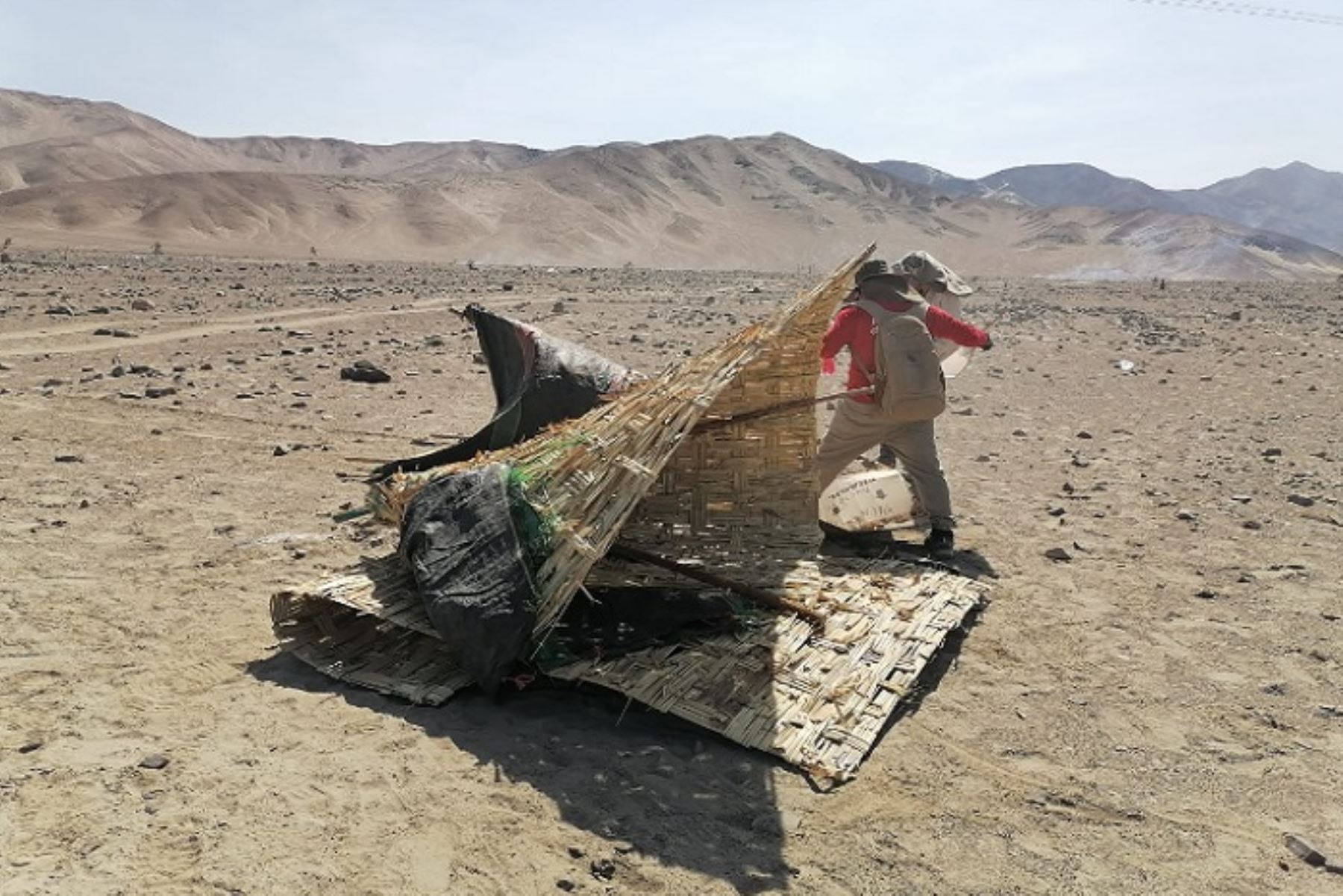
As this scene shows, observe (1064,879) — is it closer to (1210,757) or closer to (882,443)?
(1210,757)

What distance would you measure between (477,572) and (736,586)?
123 centimetres

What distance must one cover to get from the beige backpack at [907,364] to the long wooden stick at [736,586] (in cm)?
151

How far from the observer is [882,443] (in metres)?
5.81

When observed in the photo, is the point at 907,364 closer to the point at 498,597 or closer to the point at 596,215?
the point at 498,597

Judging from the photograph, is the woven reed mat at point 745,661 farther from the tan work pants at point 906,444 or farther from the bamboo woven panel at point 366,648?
the tan work pants at point 906,444

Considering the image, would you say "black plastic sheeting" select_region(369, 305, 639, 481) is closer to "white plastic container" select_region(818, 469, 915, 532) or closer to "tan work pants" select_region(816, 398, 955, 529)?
"tan work pants" select_region(816, 398, 955, 529)

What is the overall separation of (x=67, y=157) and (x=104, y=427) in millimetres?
79682

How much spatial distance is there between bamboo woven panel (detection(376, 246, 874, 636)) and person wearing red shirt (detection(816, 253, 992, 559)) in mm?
292

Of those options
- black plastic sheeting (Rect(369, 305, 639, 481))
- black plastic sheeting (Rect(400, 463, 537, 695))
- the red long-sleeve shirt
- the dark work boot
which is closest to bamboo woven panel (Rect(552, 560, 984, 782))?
black plastic sheeting (Rect(400, 463, 537, 695))

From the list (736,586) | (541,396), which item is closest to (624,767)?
(736,586)

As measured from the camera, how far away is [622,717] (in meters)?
3.69

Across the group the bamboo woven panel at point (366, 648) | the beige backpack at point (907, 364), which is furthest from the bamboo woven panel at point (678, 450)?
the bamboo woven panel at point (366, 648)

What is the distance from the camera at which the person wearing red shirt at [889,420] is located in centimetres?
555

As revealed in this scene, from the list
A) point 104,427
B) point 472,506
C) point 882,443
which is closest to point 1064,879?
point 472,506
